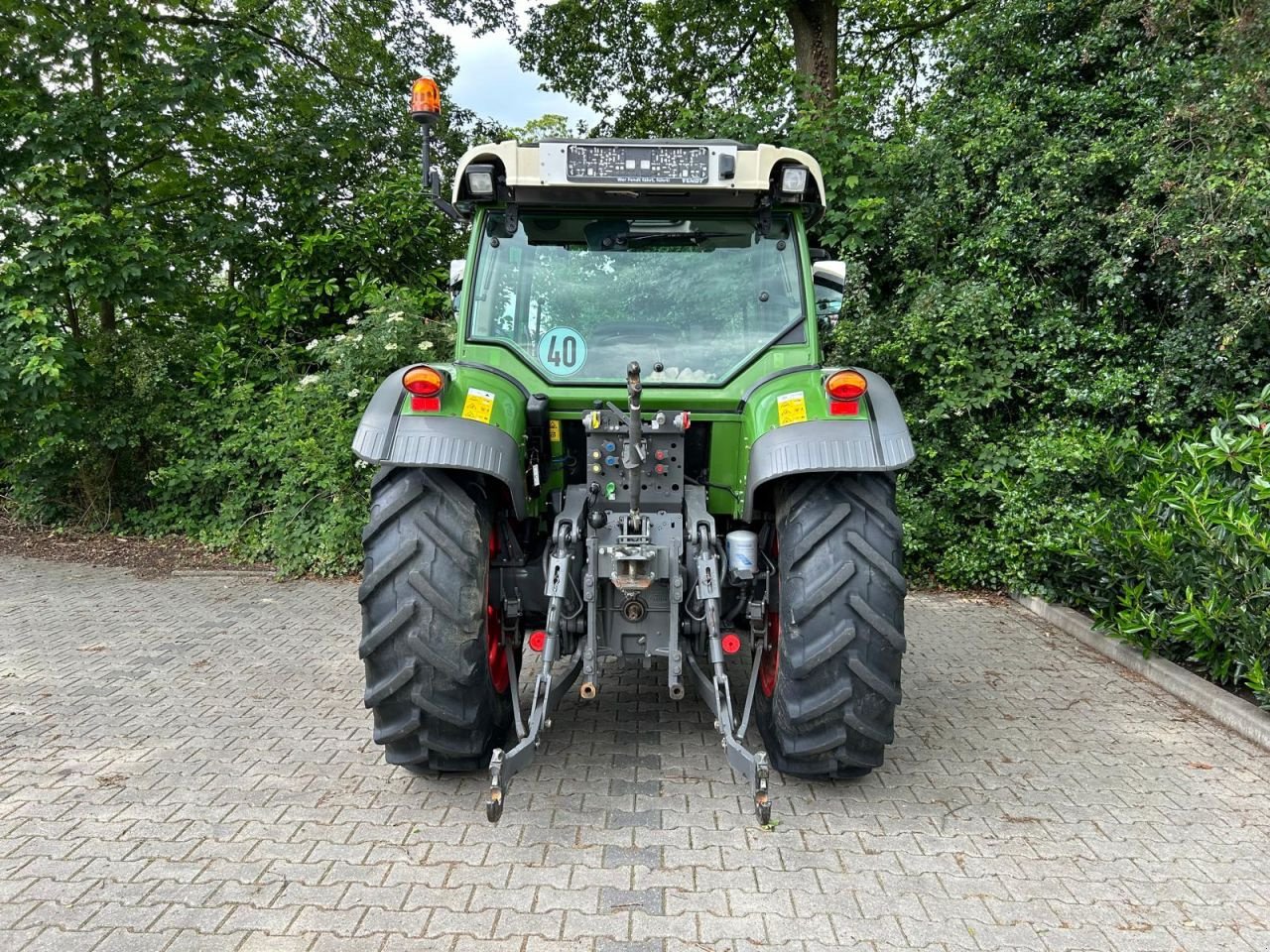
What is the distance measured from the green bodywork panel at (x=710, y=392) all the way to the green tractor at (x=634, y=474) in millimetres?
12

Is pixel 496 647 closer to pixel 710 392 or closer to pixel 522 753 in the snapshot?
pixel 522 753

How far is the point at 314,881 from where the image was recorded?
8.71ft

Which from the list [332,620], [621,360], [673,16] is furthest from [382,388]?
[673,16]

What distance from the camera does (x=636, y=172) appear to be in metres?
3.28

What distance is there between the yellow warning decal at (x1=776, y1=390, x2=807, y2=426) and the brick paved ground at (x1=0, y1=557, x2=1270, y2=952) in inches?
57.5

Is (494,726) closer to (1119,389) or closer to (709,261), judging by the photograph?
(709,261)

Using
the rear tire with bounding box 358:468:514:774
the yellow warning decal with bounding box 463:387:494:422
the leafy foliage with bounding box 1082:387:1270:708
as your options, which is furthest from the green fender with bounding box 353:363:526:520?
the leafy foliage with bounding box 1082:387:1270:708

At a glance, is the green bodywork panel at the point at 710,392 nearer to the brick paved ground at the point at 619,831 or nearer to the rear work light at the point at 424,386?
the rear work light at the point at 424,386

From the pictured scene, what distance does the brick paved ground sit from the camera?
96.6 inches

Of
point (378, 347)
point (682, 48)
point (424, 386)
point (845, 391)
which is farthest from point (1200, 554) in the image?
point (682, 48)

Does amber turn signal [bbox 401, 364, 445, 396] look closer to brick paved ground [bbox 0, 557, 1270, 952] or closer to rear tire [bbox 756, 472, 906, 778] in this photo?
rear tire [bbox 756, 472, 906, 778]

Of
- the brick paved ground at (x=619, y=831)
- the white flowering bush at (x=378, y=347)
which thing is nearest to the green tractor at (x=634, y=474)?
the brick paved ground at (x=619, y=831)

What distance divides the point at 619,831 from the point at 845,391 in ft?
5.85

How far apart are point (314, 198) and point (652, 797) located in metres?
7.60
